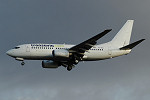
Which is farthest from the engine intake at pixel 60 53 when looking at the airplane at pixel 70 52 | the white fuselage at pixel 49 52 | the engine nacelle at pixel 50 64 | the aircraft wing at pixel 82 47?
the engine nacelle at pixel 50 64

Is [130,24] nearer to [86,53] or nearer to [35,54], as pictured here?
[86,53]

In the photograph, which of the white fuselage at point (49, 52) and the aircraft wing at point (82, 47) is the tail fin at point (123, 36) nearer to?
the white fuselage at point (49, 52)

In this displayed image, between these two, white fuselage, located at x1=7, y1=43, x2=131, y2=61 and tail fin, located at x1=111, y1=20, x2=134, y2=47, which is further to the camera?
tail fin, located at x1=111, y1=20, x2=134, y2=47

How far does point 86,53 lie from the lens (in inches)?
3221

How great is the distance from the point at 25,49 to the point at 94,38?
→ 12.5 m

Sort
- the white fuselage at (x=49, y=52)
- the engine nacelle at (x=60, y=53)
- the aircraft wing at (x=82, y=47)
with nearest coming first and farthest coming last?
the aircraft wing at (x=82, y=47) → the engine nacelle at (x=60, y=53) → the white fuselage at (x=49, y=52)

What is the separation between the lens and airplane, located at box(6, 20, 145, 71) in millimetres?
79125

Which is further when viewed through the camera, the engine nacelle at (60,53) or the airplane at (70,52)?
the airplane at (70,52)

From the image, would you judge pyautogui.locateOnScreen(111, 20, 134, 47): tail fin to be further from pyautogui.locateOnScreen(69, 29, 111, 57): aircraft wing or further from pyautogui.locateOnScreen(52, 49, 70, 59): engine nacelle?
pyautogui.locateOnScreen(52, 49, 70, 59): engine nacelle

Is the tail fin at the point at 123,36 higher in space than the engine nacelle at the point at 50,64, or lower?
higher

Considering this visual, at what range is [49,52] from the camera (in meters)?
79.9

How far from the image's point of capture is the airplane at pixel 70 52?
3115 inches

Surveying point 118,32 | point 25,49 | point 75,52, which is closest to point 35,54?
point 25,49

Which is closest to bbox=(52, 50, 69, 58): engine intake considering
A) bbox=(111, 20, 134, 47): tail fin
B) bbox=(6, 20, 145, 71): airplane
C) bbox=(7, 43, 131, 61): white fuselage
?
bbox=(6, 20, 145, 71): airplane
